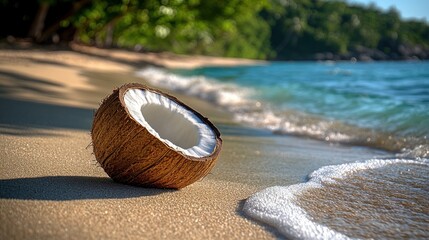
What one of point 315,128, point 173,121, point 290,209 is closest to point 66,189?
point 173,121

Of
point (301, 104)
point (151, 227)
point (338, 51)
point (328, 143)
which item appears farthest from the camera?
point (338, 51)

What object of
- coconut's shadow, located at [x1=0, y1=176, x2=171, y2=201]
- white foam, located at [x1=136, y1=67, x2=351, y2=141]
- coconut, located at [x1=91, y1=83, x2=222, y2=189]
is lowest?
white foam, located at [x1=136, y1=67, x2=351, y2=141]

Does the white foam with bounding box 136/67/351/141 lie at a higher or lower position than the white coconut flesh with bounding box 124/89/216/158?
lower

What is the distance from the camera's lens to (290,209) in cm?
255

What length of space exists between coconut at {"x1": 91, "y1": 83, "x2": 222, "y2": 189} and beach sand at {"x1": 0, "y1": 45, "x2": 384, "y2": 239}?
11 cm

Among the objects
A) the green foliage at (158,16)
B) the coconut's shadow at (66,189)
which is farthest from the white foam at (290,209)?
the green foliage at (158,16)

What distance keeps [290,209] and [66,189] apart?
1.21 m

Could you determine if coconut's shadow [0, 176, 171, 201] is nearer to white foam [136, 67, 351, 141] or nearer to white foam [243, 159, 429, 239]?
white foam [243, 159, 429, 239]

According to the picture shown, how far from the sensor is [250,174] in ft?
11.5

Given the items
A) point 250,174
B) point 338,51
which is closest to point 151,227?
point 250,174

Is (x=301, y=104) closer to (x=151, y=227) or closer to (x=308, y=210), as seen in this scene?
(x=308, y=210)

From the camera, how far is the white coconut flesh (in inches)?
111

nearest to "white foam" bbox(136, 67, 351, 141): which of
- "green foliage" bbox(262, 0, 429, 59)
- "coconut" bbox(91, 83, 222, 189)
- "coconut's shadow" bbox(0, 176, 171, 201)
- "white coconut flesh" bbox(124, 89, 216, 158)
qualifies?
"white coconut flesh" bbox(124, 89, 216, 158)

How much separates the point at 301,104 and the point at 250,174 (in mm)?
5585
